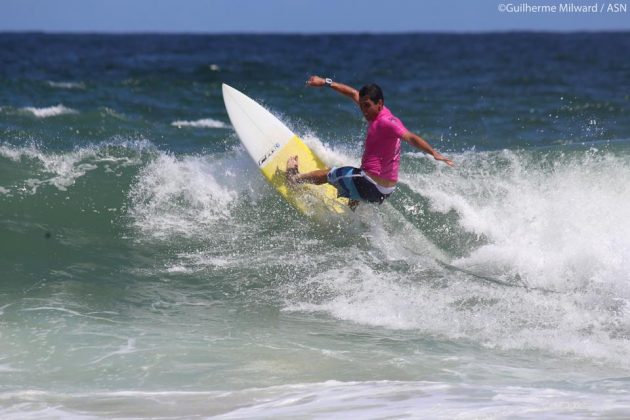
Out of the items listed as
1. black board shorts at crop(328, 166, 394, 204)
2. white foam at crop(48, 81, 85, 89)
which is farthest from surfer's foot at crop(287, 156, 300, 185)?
white foam at crop(48, 81, 85, 89)

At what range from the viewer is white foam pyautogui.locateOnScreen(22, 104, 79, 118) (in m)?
14.7

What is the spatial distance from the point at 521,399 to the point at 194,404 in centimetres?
172

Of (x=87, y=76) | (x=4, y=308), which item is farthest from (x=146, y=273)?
(x=87, y=76)

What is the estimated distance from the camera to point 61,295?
6445 millimetres

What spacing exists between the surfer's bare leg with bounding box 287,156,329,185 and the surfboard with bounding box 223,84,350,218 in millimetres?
84

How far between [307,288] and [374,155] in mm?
1230

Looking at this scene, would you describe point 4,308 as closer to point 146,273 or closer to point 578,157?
point 146,273

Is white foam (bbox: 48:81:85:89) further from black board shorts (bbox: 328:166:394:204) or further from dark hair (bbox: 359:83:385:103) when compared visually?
dark hair (bbox: 359:83:385:103)

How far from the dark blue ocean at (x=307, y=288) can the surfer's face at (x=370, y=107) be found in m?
1.21

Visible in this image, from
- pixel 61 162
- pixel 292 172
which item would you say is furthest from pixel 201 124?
pixel 292 172

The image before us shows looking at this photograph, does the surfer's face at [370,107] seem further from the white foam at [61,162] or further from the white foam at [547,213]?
the white foam at [61,162]

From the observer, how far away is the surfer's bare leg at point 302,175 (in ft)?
24.2

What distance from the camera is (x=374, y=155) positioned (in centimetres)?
691

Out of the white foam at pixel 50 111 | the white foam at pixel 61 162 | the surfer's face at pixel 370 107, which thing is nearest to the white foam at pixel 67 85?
the white foam at pixel 50 111
